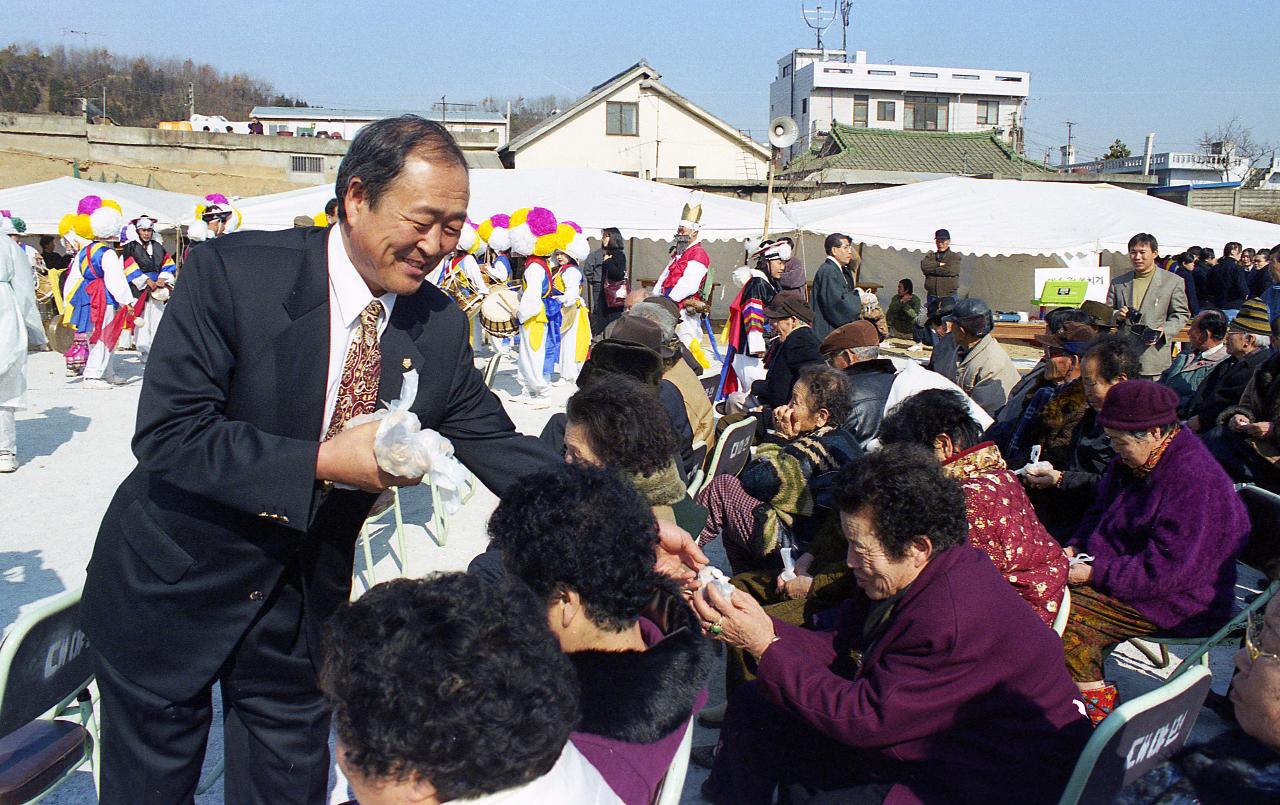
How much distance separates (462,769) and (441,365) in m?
0.93

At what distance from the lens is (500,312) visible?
400 inches

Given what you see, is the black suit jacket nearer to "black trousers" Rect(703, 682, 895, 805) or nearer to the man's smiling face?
the man's smiling face

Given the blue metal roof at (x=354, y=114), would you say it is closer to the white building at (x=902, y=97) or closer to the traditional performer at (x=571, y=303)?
the white building at (x=902, y=97)

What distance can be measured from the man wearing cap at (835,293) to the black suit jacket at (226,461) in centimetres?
753

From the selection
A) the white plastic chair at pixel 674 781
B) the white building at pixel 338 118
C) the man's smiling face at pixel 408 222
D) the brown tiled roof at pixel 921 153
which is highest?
the white building at pixel 338 118

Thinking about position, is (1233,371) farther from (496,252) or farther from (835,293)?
(496,252)

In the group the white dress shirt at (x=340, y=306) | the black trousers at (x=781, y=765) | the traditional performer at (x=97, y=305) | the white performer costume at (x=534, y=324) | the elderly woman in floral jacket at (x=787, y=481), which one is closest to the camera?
the white dress shirt at (x=340, y=306)

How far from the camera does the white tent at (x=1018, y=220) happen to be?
15.5m

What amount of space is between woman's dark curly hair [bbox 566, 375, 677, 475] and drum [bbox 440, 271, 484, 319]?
7.12 m

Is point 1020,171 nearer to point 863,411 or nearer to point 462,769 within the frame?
point 863,411

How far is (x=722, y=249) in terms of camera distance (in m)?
20.8

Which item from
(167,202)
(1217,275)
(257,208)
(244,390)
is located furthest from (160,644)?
(167,202)

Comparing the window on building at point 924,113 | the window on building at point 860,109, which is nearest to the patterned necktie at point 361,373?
the window on building at point 860,109

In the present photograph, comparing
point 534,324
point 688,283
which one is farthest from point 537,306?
point 688,283
